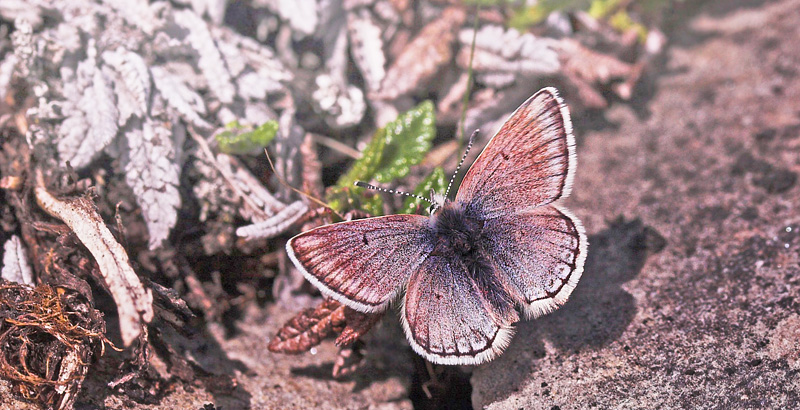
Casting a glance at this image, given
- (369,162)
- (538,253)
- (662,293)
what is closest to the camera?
(538,253)

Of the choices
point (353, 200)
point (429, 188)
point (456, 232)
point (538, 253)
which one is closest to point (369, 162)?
point (353, 200)

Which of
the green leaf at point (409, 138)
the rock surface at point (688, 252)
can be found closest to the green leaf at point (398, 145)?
the green leaf at point (409, 138)

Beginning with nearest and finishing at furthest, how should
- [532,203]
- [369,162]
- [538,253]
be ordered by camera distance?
1. [538,253]
2. [532,203]
3. [369,162]

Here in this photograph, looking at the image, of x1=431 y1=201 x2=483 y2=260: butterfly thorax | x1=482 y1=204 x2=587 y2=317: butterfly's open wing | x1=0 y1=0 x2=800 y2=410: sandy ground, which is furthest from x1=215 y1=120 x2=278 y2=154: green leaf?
x1=482 y1=204 x2=587 y2=317: butterfly's open wing

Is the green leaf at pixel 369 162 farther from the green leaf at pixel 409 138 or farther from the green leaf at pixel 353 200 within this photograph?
the green leaf at pixel 353 200

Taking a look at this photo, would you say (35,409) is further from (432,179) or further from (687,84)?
(687,84)

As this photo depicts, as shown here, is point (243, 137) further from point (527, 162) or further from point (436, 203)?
point (527, 162)
